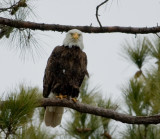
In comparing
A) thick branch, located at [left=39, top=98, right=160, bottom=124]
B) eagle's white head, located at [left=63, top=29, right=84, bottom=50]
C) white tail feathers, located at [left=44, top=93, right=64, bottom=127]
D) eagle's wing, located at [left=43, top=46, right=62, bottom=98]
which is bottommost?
white tail feathers, located at [left=44, top=93, right=64, bottom=127]

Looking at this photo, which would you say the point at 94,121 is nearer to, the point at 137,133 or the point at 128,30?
the point at 137,133

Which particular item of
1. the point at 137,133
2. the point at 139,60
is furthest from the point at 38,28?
the point at 139,60

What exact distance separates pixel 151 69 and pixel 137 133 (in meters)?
0.69

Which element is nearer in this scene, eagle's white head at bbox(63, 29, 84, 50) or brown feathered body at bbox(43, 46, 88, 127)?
brown feathered body at bbox(43, 46, 88, 127)

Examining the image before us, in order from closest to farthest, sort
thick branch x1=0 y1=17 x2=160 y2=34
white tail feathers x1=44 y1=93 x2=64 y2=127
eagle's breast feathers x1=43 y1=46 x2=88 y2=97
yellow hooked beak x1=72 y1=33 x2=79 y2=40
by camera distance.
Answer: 1. thick branch x1=0 y1=17 x2=160 y2=34
2. eagle's breast feathers x1=43 y1=46 x2=88 y2=97
3. yellow hooked beak x1=72 y1=33 x2=79 y2=40
4. white tail feathers x1=44 y1=93 x2=64 y2=127

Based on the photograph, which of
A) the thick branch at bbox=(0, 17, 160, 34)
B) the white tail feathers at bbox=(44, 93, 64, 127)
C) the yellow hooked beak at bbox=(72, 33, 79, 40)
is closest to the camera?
the thick branch at bbox=(0, 17, 160, 34)

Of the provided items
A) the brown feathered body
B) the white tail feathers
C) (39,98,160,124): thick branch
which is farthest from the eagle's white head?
(39,98,160,124): thick branch

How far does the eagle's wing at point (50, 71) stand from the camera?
4262mm

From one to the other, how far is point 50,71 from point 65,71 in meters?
0.17

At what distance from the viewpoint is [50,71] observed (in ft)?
14.0

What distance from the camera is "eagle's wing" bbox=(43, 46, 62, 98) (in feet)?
14.0

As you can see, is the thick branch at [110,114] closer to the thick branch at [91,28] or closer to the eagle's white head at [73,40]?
the thick branch at [91,28]

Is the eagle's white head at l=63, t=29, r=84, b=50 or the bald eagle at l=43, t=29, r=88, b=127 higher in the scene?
the eagle's white head at l=63, t=29, r=84, b=50

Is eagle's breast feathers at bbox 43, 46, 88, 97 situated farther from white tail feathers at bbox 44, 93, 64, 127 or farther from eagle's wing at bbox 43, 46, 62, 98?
white tail feathers at bbox 44, 93, 64, 127
